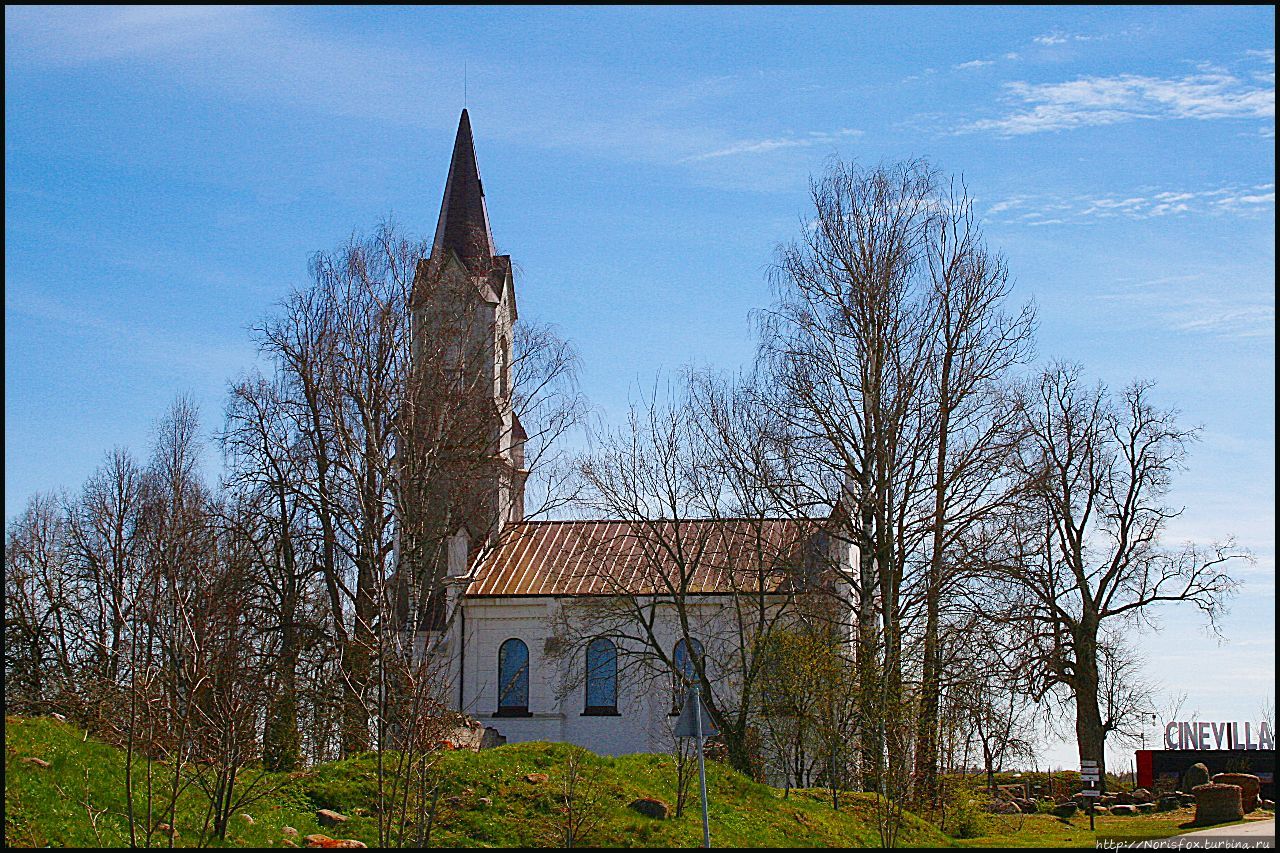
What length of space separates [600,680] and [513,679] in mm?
2512

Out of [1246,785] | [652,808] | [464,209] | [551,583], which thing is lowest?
[1246,785]

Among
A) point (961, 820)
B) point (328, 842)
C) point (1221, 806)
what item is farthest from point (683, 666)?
point (328, 842)

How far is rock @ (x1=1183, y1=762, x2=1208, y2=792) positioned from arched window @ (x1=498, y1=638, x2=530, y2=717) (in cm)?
1837

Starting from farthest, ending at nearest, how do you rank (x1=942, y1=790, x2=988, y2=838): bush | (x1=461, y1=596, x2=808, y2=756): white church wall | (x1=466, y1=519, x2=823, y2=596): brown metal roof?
1. (x1=461, y1=596, x2=808, y2=756): white church wall
2. (x1=466, y1=519, x2=823, y2=596): brown metal roof
3. (x1=942, y1=790, x2=988, y2=838): bush

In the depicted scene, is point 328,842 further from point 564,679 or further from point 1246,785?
point 1246,785

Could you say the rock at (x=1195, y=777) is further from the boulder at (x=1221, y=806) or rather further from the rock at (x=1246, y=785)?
the boulder at (x=1221, y=806)

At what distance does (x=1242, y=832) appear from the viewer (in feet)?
75.2

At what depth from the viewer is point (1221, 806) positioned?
26625 millimetres

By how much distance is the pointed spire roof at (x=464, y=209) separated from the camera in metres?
40.3

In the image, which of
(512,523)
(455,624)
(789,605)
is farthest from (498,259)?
(789,605)

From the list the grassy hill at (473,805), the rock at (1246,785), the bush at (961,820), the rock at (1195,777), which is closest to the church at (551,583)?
the bush at (961,820)

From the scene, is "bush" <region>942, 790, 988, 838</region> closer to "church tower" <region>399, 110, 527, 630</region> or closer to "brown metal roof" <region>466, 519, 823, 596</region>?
"brown metal roof" <region>466, 519, 823, 596</region>

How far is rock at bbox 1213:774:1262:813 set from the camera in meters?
29.5

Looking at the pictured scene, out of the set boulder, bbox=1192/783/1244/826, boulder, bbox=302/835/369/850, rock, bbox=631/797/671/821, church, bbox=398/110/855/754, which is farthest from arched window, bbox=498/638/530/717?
boulder, bbox=302/835/369/850
